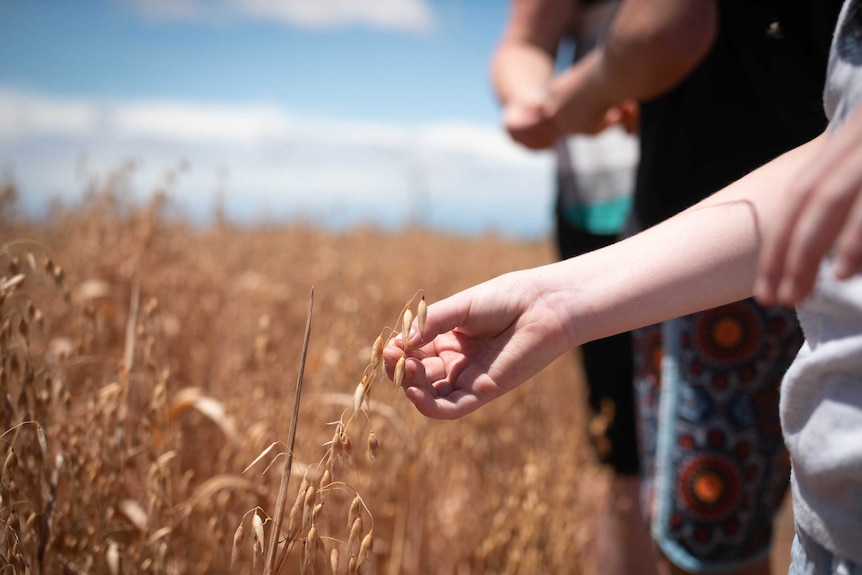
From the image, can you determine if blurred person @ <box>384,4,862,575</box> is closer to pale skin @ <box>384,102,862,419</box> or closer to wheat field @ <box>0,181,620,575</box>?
pale skin @ <box>384,102,862,419</box>

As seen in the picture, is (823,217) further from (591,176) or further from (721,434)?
(591,176)

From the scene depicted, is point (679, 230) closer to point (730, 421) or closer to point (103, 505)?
point (730, 421)

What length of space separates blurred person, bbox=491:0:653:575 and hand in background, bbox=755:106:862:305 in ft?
3.06

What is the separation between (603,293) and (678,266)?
72 millimetres

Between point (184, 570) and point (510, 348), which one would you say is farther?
point (184, 570)

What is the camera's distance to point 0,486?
64 cm

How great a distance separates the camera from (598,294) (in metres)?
0.63

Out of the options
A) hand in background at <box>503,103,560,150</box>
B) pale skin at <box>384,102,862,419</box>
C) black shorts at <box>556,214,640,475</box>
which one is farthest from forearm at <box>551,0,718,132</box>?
pale skin at <box>384,102,862,419</box>

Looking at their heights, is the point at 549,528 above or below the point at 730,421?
below

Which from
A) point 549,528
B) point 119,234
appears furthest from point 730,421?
point 119,234

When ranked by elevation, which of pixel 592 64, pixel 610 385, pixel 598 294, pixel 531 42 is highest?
pixel 531 42

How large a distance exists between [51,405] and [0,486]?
313 millimetres

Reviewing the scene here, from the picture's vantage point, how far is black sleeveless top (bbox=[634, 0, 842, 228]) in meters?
0.98

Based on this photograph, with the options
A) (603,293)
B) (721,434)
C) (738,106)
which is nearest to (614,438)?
(721,434)
